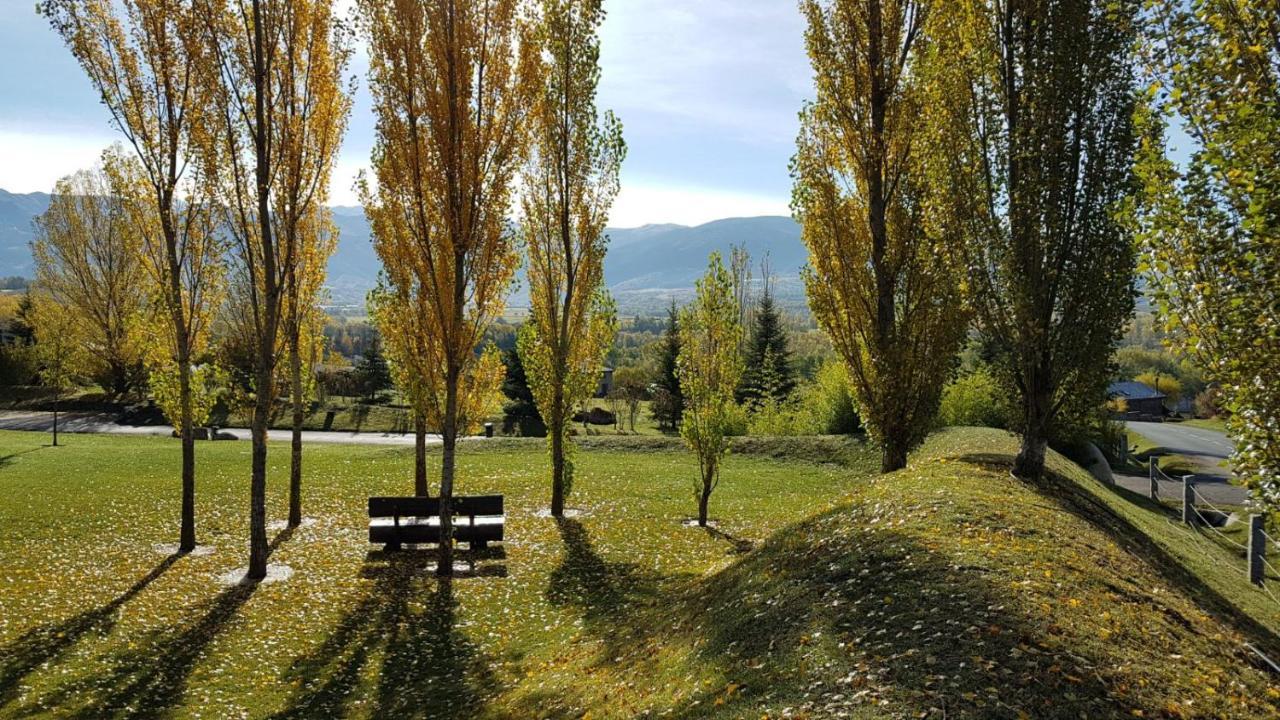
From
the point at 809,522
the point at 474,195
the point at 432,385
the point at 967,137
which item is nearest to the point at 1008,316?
the point at 967,137

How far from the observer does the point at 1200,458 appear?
4006 cm

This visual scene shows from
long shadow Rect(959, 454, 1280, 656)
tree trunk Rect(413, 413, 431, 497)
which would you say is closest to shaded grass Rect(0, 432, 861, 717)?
tree trunk Rect(413, 413, 431, 497)

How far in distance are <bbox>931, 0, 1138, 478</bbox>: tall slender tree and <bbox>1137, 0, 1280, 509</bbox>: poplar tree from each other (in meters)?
5.83

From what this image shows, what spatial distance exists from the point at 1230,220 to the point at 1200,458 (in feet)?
147

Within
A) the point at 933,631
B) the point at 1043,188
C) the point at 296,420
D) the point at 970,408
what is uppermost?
the point at 1043,188

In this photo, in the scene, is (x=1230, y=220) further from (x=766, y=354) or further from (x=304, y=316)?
(x=766, y=354)

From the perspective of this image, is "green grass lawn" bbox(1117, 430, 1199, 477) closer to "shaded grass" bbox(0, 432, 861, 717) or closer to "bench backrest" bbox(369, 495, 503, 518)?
"shaded grass" bbox(0, 432, 861, 717)

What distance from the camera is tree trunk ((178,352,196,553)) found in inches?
549

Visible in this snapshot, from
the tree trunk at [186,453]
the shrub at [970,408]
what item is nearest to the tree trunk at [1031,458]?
the tree trunk at [186,453]

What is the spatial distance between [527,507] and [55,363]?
1069 inches

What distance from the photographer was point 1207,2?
5.80 metres


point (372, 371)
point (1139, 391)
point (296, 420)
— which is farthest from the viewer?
point (1139, 391)

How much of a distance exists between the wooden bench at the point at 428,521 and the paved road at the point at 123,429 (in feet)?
75.6

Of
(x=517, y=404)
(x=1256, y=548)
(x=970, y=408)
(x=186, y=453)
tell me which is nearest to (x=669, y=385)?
(x=517, y=404)
